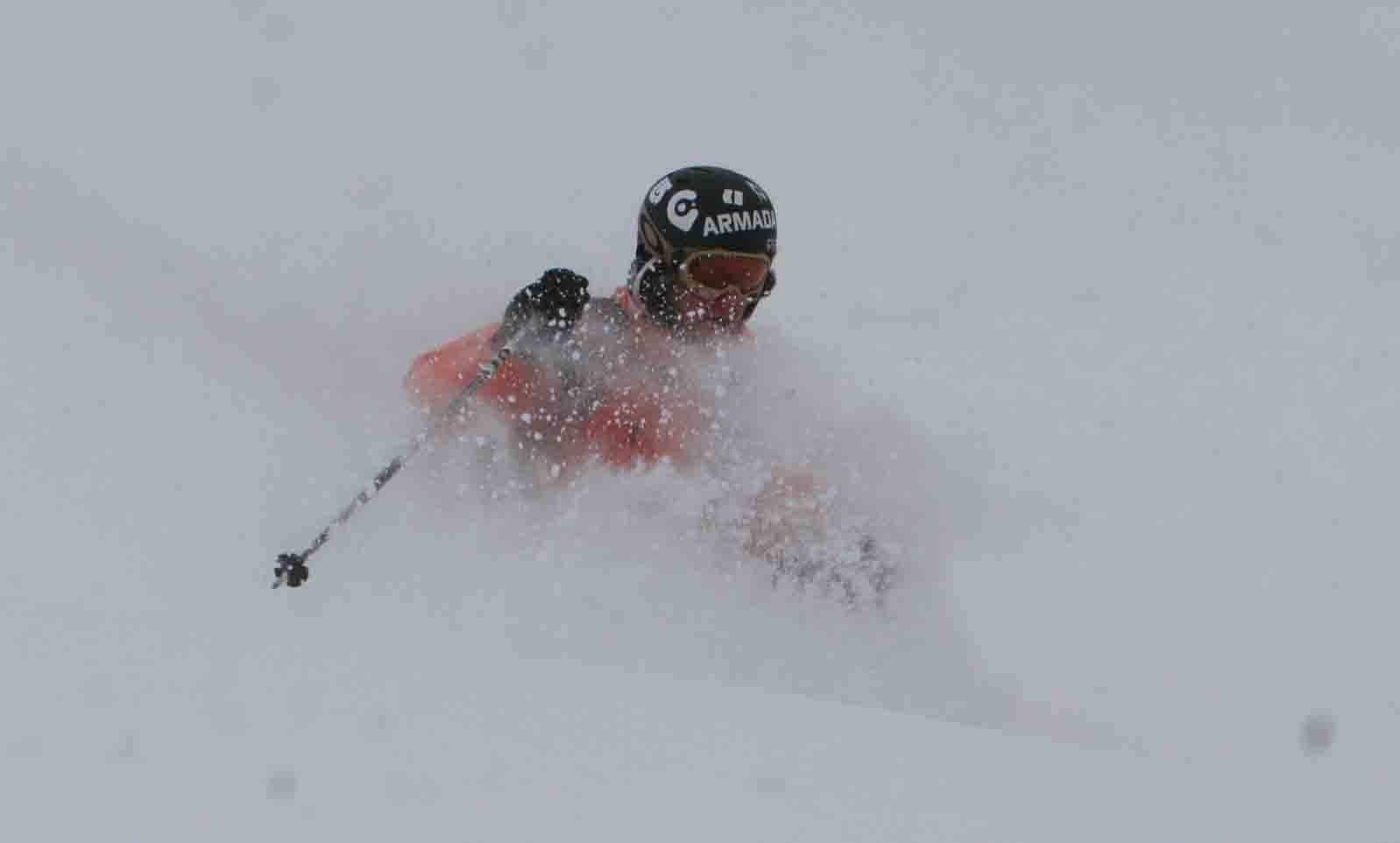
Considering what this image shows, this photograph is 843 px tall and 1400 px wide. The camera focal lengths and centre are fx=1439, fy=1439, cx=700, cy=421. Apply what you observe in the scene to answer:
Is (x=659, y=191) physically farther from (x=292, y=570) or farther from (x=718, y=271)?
(x=292, y=570)

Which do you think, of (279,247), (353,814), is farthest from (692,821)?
(279,247)

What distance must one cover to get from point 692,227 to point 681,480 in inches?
34.0

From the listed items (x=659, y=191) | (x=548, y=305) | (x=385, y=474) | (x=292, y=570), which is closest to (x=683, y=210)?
(x=659, y=191)

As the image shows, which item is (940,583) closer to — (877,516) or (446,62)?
(877,516)

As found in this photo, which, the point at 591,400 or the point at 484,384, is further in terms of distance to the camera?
the point at 591,400

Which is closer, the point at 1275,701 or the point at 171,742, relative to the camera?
the point at 171,742

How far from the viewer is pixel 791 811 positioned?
2.81m

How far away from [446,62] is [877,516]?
7.81 metres

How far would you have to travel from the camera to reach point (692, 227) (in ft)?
16.1

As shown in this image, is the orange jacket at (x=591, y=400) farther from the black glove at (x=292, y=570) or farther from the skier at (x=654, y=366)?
the black glove at (x=292, y=570)

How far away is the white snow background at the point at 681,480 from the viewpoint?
9.53 feet

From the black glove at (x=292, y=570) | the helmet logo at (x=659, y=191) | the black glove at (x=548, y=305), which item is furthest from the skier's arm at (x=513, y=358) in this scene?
the black glove at (x=292, y=570)

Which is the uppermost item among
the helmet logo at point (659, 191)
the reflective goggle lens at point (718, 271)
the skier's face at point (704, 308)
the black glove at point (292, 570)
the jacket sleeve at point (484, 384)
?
the helmet logo at point (659, 191)

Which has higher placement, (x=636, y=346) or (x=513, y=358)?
(x=636, y=346)
